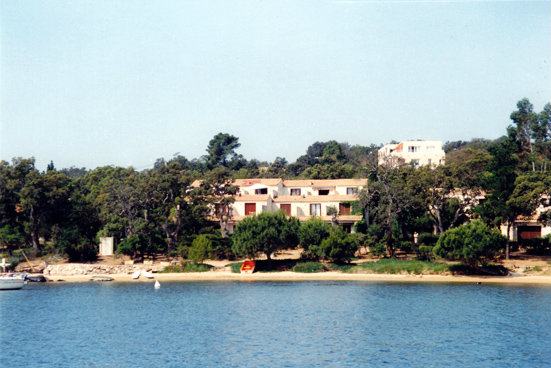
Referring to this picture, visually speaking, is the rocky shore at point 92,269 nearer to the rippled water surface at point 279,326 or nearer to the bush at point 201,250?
the bush at point 201,250

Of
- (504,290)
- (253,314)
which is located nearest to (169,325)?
(253,314)

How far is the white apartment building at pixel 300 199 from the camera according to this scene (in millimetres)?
87000

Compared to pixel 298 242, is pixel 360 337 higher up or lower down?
lower down

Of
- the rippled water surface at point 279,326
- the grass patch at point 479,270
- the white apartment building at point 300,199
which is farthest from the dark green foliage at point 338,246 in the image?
the white apartment building at point 300,199

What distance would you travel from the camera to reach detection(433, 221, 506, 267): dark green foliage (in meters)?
60.3

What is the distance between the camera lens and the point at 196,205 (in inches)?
3039

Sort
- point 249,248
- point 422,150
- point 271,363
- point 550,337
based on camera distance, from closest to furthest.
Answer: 1. point 271,363
2. point 550,337
3. point 249,248
4. point 422,150

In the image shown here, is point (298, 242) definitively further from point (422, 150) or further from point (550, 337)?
point (422, 150)

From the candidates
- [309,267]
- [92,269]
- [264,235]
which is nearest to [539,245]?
[309,267]

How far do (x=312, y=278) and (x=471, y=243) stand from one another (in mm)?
17283

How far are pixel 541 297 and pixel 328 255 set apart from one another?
2308cm

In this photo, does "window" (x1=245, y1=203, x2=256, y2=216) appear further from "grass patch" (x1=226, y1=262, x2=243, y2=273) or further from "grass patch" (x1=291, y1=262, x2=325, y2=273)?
"grass patch" (x1=291, y1=262, x2=325, y2=273)

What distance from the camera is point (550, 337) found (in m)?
40.6

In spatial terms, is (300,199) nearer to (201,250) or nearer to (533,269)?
(201,250)
